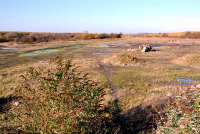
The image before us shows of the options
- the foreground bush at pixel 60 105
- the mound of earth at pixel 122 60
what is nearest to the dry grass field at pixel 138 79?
the mound of earth at pixel 122 60

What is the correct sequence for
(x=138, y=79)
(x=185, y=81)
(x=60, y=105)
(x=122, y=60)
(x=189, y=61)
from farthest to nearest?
(x=122, y=60), (x=189, y=61), (x=138, y=79), (x=185, y=81), (x=60, y=105)

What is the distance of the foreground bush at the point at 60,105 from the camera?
50.1 feet

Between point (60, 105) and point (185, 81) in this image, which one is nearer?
point (60, 105)

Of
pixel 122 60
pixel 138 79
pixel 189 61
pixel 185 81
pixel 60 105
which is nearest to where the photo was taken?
pixel 60 105

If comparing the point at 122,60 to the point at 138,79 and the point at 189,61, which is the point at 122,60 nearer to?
the point at 189,61

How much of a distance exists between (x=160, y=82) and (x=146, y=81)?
1.15 metres

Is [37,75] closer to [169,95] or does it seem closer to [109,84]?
[169,95]

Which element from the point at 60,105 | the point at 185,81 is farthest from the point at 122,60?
the point at 60,105

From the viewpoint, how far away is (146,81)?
2969 centimetres

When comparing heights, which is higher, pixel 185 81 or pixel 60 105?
pixel 60 105

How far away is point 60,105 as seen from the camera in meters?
15.3

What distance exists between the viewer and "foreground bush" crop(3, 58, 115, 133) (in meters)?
15.3

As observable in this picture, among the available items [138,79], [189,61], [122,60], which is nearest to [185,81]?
[138,79]

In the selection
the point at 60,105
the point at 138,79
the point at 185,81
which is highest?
the point at 60,105
